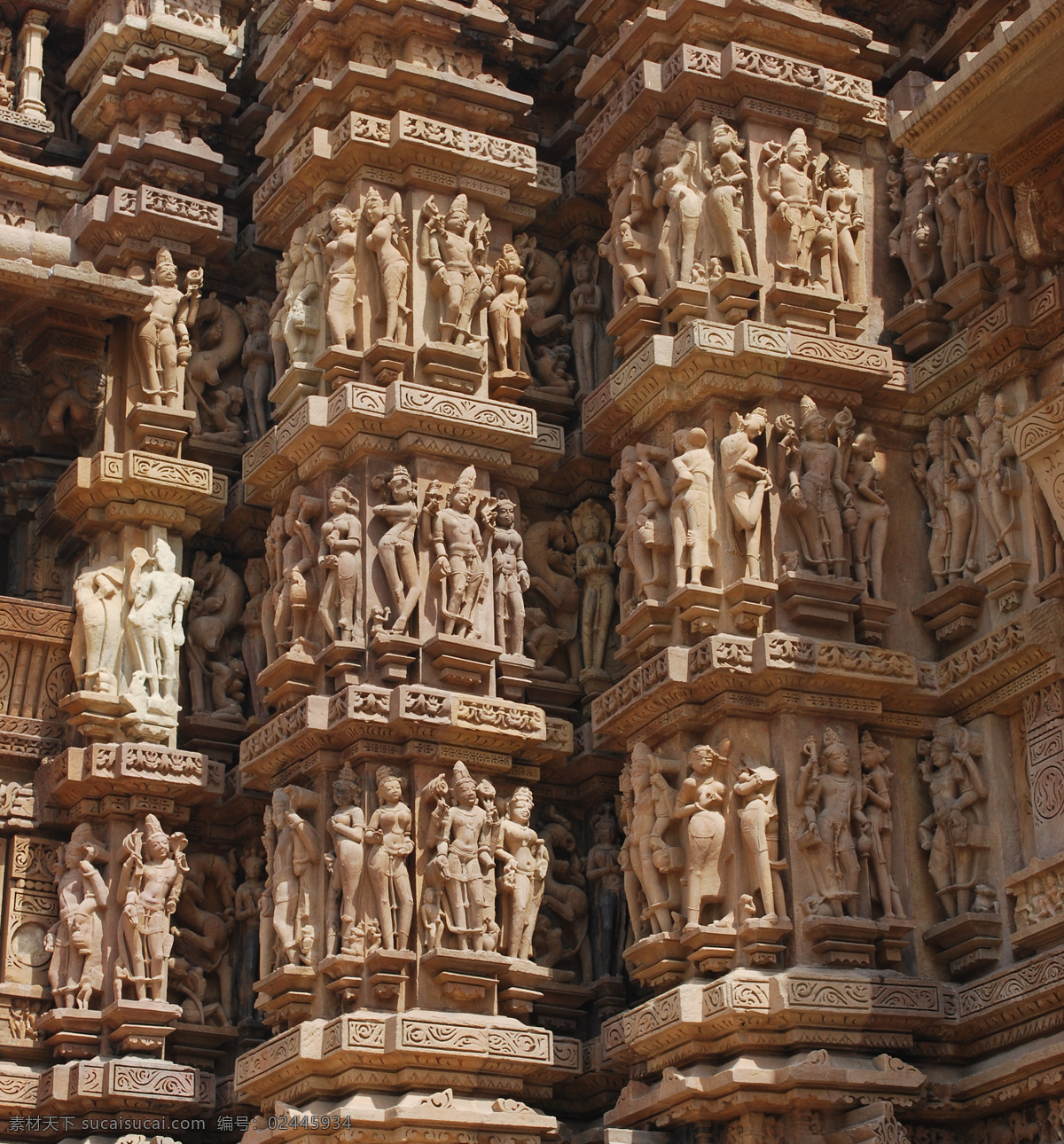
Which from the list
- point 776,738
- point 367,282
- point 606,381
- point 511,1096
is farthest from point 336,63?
point 511,1096

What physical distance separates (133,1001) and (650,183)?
7.48m

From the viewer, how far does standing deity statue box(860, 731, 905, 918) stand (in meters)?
14.6

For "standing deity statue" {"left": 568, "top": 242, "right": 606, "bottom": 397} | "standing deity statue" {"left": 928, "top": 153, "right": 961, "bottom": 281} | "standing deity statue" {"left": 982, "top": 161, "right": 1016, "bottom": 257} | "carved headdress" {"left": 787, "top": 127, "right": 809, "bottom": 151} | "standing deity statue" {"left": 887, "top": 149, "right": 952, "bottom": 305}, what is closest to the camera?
"standing deity statue" {"left": 982, "top": 161, "right": 1016, "bottom": 257}

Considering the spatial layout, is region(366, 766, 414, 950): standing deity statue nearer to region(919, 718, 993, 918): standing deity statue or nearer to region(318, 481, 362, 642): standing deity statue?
region(318, 481, 362, 642): standing deity statue

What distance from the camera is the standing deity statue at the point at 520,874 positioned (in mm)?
15477

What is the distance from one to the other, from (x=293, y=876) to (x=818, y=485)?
4.72 m

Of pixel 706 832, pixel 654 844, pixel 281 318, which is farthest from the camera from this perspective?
pixel 281 318

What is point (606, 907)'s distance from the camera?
53.8ft

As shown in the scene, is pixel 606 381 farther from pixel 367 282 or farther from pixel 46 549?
pixel 46 549

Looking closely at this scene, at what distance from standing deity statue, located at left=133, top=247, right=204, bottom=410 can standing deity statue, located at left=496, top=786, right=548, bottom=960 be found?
194 inches

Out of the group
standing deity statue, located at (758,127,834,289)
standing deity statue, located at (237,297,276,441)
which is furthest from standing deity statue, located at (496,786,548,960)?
standing deity statue, located at (237,297,276,441)

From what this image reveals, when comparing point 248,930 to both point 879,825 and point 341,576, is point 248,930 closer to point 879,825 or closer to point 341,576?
point 341,576

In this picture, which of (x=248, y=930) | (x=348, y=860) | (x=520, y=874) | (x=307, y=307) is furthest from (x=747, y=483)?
(x=248, y=930)

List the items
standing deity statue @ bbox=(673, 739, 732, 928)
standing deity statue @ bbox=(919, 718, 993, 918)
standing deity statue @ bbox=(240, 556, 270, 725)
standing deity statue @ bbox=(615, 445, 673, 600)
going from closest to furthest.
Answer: standing deity statue @ bbox=(673, 739, 732, 928), standing deity statue @ bbox=(919, 718, 993, 918), standing deity statue @ bbox=(615, 445, 673, 600), standing deity statue @ bbox=(240, 556, 270, 725)
